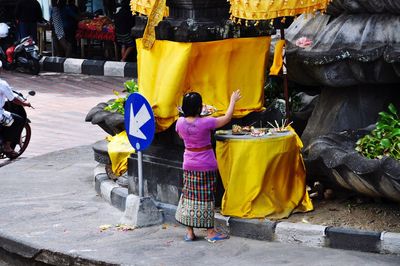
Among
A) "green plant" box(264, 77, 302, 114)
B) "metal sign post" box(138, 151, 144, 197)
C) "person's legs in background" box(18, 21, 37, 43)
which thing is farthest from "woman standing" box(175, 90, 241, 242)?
"person's legs in background" box(18, 21, 37, 43)

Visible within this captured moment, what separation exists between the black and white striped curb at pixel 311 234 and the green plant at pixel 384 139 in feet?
2.05

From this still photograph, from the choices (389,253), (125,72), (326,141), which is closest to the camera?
(389,253)

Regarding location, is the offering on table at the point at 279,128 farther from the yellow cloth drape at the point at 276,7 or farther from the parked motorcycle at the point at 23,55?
the parked motorcycle at the point at 23,55

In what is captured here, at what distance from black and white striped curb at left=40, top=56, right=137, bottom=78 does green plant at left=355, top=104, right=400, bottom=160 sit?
1262cm

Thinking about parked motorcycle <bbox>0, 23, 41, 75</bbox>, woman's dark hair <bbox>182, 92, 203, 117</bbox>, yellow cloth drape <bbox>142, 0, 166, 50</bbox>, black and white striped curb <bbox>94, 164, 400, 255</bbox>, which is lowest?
parked motorcycle <bbox>0, 23, 41, 75</bbox>

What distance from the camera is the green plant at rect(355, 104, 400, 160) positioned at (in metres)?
8.16

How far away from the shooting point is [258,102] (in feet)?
30.7

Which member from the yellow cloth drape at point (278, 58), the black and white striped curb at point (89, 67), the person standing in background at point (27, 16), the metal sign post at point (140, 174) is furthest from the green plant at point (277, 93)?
the person standing in background at point (27, 16)

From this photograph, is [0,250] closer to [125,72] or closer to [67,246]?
[67,246]

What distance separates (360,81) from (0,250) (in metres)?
3.48

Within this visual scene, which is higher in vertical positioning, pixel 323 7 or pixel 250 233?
pixel 323 7

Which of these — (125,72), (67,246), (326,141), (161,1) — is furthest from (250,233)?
(125,72)

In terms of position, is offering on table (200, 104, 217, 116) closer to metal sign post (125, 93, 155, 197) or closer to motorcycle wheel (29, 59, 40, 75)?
metal sign post (125, 93, 155, 197)

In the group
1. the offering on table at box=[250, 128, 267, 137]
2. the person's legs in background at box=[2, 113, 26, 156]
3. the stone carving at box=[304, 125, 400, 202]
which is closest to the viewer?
the stone carving at box=[304, 125, 400, 202]
